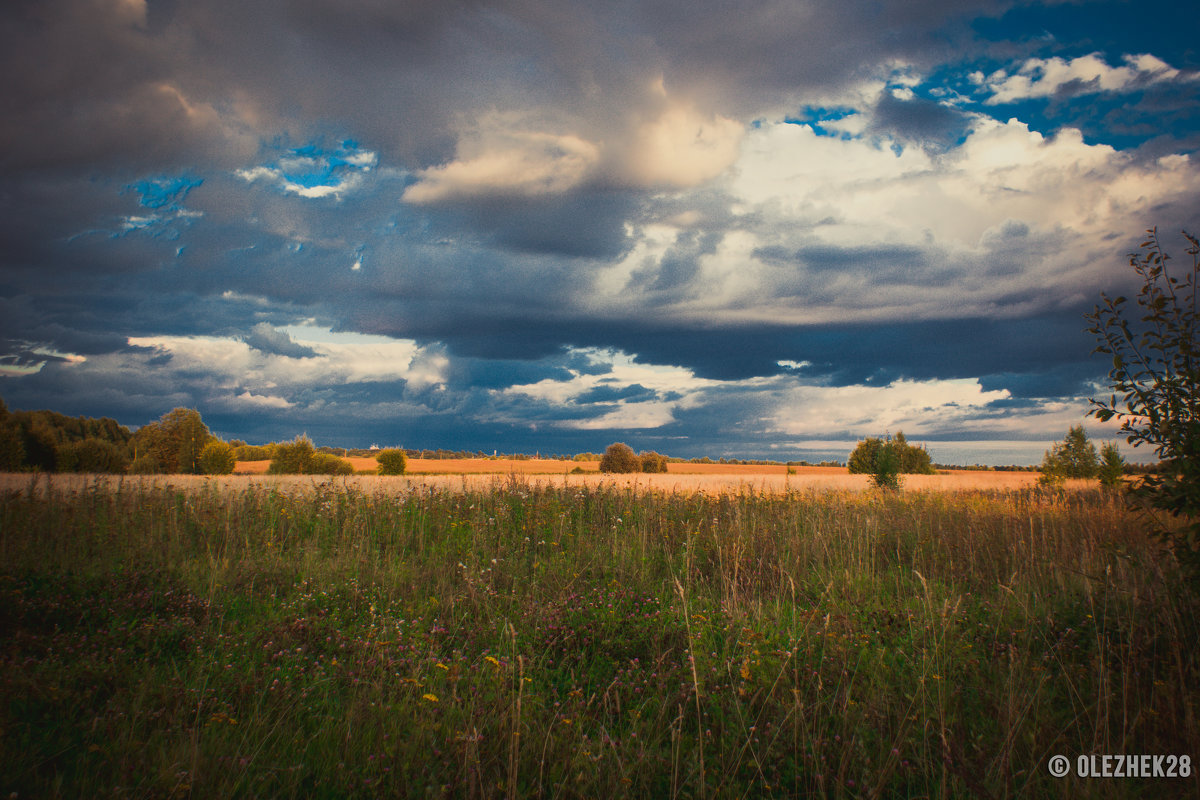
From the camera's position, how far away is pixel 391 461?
56.0 m

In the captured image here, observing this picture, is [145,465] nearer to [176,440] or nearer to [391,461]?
[176,440]

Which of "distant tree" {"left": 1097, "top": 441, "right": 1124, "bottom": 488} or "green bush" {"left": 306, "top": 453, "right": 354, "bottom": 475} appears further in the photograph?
"green bush" {"left": 306, "top": 453, "right": 354, "bottom": 475}

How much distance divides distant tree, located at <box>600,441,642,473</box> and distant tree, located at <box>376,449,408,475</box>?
20.9 meters

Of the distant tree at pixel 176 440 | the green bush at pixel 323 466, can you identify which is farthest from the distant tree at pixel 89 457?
the green bush at pixel 323 466

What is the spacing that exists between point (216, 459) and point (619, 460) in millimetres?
37959

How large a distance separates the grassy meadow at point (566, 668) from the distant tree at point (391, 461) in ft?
158

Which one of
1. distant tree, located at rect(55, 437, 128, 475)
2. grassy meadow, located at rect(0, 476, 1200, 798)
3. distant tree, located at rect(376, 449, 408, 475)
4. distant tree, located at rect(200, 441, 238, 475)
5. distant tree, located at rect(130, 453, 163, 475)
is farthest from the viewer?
distant tree, located at rect(376, 449, 408, 475)

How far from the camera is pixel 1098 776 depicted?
10.3 feet

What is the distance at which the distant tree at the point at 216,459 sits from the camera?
48219 mm

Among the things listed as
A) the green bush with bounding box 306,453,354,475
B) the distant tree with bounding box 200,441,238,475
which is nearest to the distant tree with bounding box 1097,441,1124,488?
the green bush with bounding box 306,453,354,475

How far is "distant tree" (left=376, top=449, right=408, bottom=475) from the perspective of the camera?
181 feet

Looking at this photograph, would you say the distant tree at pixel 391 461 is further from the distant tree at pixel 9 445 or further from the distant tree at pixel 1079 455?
the distant tree at pixel 1079 455

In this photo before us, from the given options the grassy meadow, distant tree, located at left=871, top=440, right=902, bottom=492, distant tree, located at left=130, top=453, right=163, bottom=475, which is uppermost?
distant tree, located at left=871, top=440, right=902, bottom=492

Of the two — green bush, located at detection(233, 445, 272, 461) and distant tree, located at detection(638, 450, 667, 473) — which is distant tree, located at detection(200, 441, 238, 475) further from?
distant tree, located at detection(638, 450, 667, 473)
